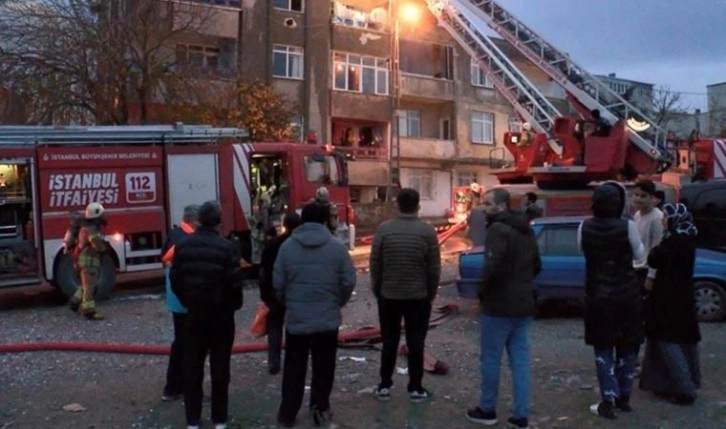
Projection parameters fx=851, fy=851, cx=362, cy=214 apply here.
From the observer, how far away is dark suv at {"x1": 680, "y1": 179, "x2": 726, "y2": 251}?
12.9 meters

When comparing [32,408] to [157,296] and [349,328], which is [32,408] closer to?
[349,328]

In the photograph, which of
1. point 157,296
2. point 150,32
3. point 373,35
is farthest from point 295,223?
point 373,35

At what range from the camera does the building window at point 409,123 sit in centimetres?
4066

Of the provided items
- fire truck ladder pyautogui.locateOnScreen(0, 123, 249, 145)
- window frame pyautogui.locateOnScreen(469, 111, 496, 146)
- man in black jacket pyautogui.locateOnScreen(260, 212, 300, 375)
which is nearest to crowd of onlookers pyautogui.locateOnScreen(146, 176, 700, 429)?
man in black jacket pyautogui.locateOnScreen(260, 212, 300, 375)

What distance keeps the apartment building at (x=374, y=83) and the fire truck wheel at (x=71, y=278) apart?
15.7 meters

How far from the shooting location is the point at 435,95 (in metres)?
40.8

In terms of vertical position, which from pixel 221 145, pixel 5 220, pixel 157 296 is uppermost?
pixel 221 145

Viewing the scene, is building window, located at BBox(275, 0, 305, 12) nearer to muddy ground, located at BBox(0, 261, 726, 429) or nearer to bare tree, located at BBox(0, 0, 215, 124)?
Answer: bare tree, located at BBox(0, 0, 215, 124)

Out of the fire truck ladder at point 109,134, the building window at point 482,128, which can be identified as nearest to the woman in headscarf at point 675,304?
the fire truck ladder at point 109,134

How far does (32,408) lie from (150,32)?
18890 millimetres

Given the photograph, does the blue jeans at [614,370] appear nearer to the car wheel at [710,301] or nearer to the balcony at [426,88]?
the car wheel at [710,301]

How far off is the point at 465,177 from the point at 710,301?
31.6 metres

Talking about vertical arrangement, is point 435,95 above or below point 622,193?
above

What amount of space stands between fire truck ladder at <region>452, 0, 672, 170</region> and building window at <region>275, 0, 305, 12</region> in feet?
50.8
